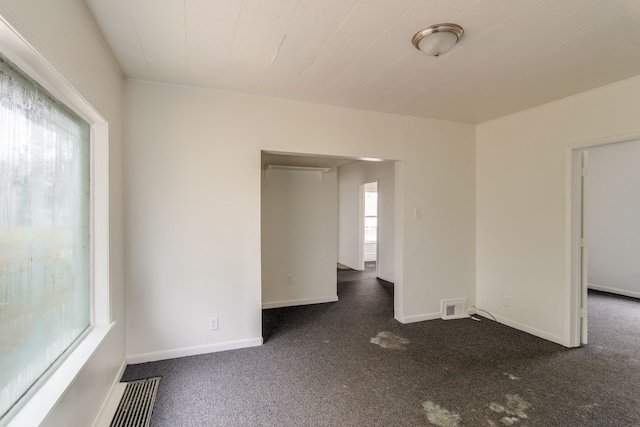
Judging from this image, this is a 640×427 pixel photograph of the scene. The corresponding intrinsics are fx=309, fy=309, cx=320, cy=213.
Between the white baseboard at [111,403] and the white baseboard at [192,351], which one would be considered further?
the white baseboard at [192,351]

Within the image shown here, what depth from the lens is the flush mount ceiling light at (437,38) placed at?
1878 mm

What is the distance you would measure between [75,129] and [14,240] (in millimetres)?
914

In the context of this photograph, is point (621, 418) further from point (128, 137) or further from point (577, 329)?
point (128, 137)

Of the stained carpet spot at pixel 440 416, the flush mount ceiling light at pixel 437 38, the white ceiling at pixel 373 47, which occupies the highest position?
the white ceiling at pixel 373 47

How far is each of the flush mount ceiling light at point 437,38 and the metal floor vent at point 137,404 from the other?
299 cm

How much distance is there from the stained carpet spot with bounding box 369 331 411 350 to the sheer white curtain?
2.50 meters

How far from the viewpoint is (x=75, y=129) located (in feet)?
6.23

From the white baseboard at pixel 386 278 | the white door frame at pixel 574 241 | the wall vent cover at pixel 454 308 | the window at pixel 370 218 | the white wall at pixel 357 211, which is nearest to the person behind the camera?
the white door frame at pixel 574 241

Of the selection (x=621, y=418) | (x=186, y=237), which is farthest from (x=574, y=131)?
(x=186, y=237)

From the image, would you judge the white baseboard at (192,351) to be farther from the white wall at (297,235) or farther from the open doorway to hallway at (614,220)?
the open doorway to hallway at (614,220)

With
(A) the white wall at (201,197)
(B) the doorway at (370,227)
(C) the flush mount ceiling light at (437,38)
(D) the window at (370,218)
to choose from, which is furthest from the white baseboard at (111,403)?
(D) the window at (370,218)

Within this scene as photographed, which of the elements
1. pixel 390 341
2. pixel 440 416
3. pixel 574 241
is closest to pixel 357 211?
pixel 390 341

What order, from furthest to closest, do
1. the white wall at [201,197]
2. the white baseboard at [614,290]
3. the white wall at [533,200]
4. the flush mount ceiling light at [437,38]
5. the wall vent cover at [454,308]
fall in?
the white baseboard at [614,290], the wall vent cover at [454,308], the white wall at [533,200], the white wall at [201,197], the flush mount ceiling light at [437,38]

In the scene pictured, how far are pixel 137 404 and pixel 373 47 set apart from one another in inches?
117
